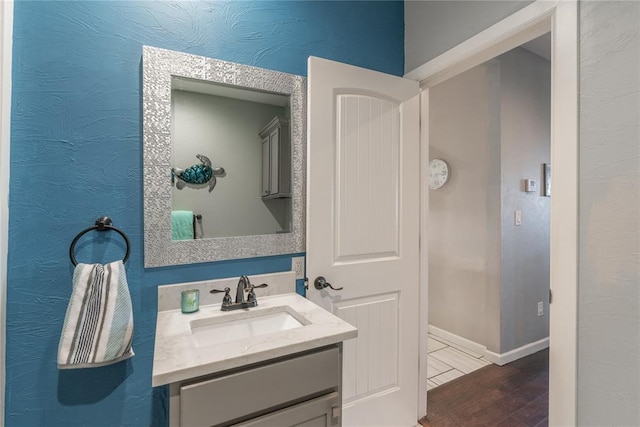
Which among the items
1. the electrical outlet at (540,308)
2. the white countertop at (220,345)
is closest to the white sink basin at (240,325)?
the white countertop at (220,345)

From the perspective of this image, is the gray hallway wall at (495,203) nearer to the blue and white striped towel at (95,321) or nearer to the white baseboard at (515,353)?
the white baseboard at (515,353)

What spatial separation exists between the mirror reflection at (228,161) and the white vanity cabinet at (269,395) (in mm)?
667

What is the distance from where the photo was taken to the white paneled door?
1595mm

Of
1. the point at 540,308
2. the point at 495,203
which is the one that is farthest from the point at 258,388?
the point at 540,308

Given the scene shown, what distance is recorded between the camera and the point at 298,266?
164 cm

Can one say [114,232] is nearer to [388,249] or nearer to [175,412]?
[175,412]

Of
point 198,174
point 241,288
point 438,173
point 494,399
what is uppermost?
point 438,173

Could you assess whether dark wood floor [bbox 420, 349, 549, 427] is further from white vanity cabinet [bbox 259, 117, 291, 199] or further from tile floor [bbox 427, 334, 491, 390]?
white vanity cabinet [bbox 259, 117, 291, 199]

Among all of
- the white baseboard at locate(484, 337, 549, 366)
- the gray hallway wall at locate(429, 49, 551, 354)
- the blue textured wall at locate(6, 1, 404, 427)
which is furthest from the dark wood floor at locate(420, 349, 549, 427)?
the blue textured wall at locate(6, 1, 404, 427)

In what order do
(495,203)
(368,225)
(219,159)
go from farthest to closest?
1. (495,203)
2. (368,225)
3. (219,159)

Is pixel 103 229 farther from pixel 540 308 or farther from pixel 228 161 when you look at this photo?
pixel 540 308

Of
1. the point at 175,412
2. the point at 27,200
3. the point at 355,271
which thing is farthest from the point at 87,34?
the point at 355,271

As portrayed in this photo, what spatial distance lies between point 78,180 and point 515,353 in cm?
326

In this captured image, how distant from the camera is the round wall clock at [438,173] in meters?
3.09
